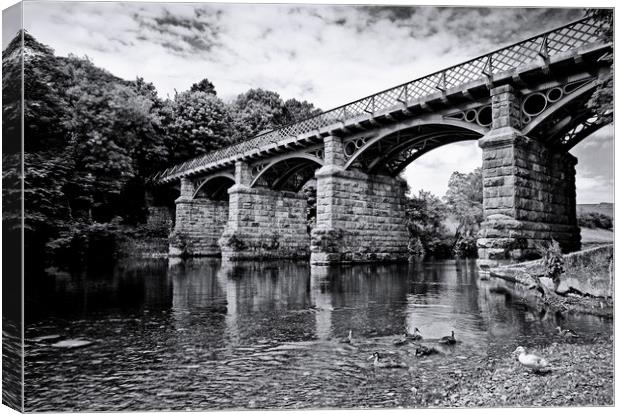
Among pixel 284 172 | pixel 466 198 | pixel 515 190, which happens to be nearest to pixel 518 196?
pixel 515 190

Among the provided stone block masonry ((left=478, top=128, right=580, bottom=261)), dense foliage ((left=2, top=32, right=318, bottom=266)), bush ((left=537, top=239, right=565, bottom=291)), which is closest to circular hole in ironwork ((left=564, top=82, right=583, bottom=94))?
stone block masonry ((left=478, top=128, right=580, bottom=261))

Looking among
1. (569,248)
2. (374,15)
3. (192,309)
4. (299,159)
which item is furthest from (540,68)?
(299,159)

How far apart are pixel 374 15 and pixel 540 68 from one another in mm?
7240

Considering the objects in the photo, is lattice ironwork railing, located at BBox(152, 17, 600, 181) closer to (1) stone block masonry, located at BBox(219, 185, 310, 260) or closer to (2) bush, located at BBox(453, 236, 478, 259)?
(1) stone block masonry, located at BBox(219, 185, 310, 260)

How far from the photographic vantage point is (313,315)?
6754mm

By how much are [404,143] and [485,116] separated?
3669 millimetres

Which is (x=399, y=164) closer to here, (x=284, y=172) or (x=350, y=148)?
(x=350, y=148)

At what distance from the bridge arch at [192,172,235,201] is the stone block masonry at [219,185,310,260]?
4456mm

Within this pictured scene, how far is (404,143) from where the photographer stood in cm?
1733

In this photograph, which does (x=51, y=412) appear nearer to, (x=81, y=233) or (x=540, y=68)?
(x=81, y=233)

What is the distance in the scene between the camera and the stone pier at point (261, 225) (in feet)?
77.2

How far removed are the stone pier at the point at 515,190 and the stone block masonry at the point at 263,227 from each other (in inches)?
560

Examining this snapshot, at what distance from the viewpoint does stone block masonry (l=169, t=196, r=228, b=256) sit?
93.6 ft

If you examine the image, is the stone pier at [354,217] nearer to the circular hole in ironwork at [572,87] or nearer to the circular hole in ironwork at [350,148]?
the circular hole in ironwork at [350,148]
